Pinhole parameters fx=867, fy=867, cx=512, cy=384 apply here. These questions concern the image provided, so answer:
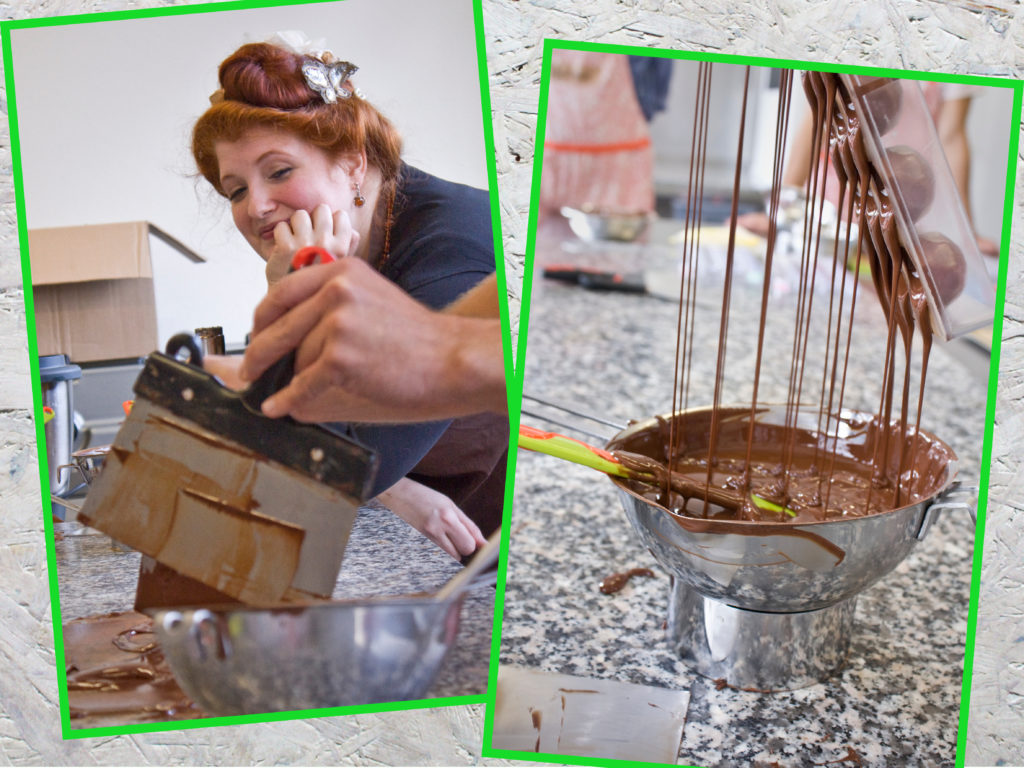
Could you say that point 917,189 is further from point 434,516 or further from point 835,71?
point 434,516

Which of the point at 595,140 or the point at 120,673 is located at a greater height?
the point at 595,140

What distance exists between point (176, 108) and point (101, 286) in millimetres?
127

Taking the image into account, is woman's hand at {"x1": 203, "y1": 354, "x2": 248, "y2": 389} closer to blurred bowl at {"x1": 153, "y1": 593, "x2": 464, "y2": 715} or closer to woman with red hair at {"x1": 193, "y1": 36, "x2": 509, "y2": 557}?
woman with red hair at {"x1": 193, "y1": 36, "x2": 509, "y2": 557}

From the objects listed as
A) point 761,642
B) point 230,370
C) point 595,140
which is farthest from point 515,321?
point 595,140

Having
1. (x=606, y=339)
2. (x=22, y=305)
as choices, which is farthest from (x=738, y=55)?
(x=606, y=339)

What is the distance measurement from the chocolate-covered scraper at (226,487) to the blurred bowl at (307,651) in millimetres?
19

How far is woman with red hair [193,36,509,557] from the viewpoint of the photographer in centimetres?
57

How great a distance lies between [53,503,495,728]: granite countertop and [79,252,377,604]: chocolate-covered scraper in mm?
14

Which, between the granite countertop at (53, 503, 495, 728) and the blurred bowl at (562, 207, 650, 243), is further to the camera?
the blurred bowl at (562, 207, 650, 243)

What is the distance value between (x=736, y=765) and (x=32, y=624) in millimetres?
561

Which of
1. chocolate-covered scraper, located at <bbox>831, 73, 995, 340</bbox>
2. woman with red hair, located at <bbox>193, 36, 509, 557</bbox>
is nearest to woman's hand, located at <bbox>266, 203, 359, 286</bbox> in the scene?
woman with red hair, located at <bbox>193, 36, 509, 557</bbox>

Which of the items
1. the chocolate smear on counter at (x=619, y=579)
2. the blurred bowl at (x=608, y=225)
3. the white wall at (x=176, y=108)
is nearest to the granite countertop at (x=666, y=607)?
the chocolate smear on counter at (x=619, y=579)

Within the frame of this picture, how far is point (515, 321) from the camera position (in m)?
0.66

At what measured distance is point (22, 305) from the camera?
0.63 meters
